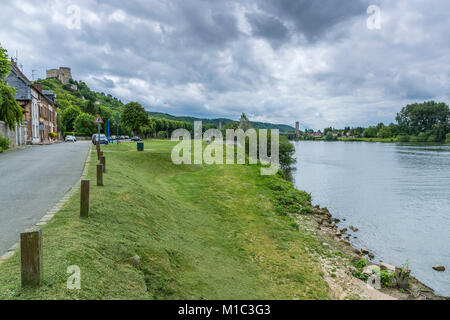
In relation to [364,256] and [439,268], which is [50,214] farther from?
[439,268]

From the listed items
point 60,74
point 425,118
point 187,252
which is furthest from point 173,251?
point 60,74

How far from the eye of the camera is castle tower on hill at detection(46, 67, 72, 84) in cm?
18700

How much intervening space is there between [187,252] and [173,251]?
0.78m

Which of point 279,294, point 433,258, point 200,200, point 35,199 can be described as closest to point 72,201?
point 35,199

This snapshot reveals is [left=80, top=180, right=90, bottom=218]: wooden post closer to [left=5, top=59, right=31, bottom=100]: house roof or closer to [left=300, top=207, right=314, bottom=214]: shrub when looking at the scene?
[left=300, top=207, right=314, bottom=214]: shrub

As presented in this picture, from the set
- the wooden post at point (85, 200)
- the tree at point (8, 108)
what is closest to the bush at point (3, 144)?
the tree at point (8, 108)

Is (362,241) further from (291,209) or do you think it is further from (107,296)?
(107,296)

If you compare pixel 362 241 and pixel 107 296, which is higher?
pixel 107 296

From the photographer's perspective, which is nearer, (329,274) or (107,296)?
(107,296)

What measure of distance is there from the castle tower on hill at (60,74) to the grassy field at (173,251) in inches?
8116

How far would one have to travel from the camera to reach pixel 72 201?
9.04 metres

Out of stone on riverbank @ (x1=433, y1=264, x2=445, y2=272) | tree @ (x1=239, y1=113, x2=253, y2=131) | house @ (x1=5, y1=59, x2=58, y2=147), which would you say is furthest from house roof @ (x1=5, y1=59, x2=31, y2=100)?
stone on riverbank @ (x1=433, y1=264, x2=445, y2=272)

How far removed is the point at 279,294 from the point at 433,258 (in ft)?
36.6

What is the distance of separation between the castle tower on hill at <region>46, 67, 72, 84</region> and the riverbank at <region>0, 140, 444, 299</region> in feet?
673
